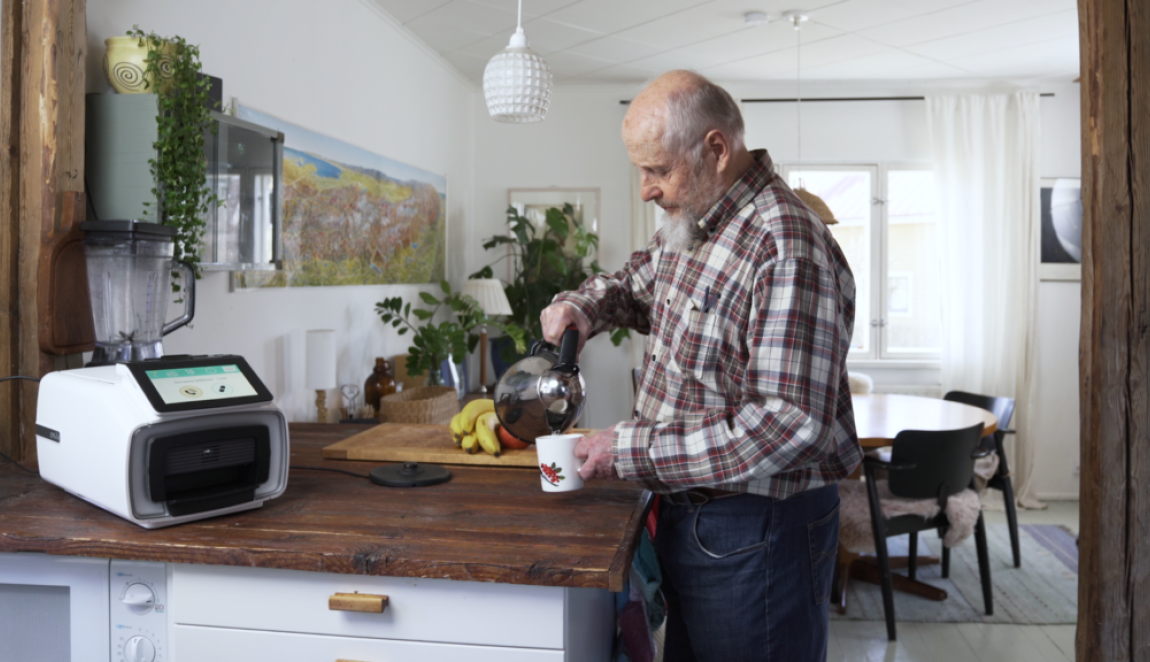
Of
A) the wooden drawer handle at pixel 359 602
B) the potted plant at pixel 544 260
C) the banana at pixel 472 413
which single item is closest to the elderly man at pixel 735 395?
the wooden drawer handle at pixel 359 602

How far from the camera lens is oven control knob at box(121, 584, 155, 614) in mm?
1343

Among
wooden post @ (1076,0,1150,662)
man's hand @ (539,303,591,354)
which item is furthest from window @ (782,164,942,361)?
man's hand @ (539,303,591,354)

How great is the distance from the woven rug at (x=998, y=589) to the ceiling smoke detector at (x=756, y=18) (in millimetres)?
2720

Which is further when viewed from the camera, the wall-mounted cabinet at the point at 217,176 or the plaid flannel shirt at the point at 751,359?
the wall-mounted cabinet at the point at 217,176

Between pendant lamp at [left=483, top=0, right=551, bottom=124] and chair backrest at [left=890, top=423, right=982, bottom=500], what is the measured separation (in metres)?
1.86

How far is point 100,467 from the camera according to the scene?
4.53 feet

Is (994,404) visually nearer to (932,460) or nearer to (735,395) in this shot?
(932,460)

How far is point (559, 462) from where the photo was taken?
4.82 feet

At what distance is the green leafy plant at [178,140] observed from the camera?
1.91 metres

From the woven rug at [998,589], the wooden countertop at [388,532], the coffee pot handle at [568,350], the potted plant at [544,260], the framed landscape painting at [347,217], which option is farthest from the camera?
the potted plant at [544,260]

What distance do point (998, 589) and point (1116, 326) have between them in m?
2.43

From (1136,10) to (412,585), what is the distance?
1.83 metres

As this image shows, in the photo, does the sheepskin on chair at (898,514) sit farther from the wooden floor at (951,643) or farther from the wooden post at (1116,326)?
the wooden post at (1116,326)

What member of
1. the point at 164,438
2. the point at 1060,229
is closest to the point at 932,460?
the point at 164,438
